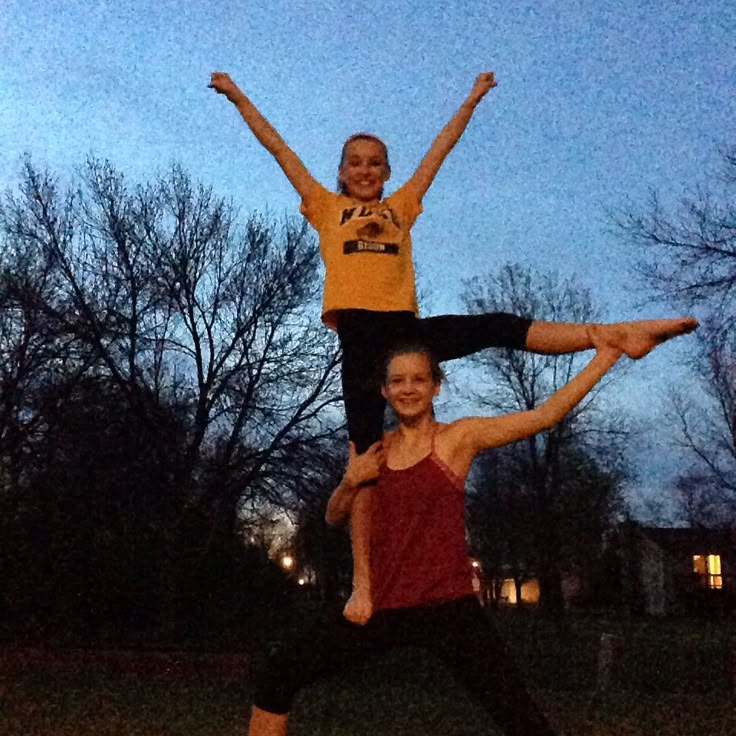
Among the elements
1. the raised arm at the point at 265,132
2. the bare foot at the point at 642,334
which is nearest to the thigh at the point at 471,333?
the bare foot at the point at 642,334

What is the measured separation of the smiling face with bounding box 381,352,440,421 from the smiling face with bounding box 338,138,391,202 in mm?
905

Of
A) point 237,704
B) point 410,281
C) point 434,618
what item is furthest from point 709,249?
point 434,618

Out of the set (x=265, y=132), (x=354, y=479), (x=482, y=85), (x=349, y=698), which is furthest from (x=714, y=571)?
(x=354, y=479)

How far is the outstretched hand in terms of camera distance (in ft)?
13.1

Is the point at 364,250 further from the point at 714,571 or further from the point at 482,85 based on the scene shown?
the point at 714,571

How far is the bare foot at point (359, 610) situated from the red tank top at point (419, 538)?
30 mm

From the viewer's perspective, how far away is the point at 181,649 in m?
15.3

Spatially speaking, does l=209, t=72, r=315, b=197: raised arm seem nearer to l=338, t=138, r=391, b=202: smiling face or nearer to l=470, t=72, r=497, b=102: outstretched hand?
l=338, t=138, r=391, b=202: smiling face

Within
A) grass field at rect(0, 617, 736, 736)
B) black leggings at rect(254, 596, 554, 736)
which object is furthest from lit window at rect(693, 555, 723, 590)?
black leggings at rect(254, 596, 554, 736)

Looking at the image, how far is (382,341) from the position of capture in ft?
11.9

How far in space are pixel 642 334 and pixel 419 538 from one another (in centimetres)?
98

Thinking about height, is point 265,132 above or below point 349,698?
above

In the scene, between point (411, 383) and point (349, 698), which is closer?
point (411, 383)

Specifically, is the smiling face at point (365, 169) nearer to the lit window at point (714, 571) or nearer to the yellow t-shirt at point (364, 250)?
the yellow t-shirt at point (364, 250)
